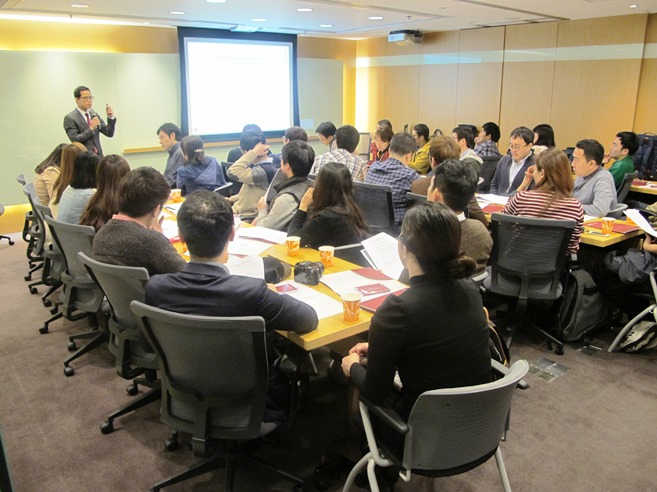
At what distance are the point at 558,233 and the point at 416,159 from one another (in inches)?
137

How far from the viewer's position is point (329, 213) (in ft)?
10.2

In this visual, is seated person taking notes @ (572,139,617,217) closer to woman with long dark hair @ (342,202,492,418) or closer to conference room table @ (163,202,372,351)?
conference room table @ (163,202,372,351)

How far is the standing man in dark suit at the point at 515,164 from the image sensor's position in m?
5.41

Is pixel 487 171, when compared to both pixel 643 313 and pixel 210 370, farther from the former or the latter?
pixel 210 370

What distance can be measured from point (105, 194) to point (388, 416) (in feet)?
7.70

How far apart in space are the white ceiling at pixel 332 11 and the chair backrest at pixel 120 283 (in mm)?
4343

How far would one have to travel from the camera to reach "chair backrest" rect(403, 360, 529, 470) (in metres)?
1.61

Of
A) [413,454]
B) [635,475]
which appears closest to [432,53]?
[635,475]

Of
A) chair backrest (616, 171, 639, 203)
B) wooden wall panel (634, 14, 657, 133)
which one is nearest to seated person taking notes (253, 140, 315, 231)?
chair backrest (616, 171, 639, 203)

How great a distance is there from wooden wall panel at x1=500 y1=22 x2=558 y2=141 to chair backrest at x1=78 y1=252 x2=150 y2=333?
24.0ft

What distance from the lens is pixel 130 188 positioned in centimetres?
260

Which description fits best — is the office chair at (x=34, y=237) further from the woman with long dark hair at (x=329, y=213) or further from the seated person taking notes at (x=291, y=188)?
the woman with long dark hair at (x=329, y=213)

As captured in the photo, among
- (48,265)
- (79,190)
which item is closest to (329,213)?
(79,190)

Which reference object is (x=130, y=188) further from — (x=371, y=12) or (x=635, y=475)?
(x=371, y=12)
